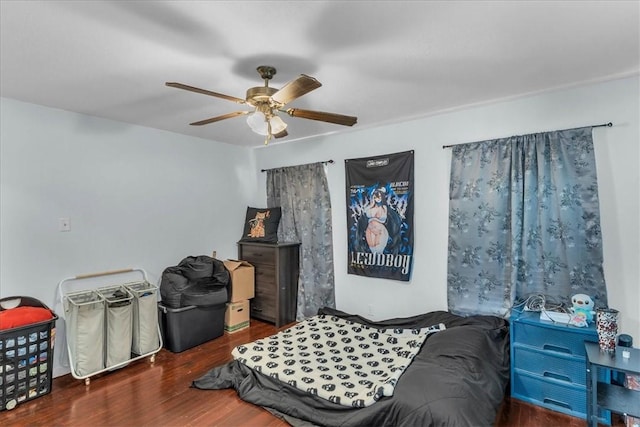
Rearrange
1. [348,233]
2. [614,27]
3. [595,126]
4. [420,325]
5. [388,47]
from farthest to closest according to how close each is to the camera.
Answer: [348,233] < [420,325] < [595,126] < [388,47] < [614,27]

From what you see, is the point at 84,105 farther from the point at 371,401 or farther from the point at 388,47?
the point at 371,401

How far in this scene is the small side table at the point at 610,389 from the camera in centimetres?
187

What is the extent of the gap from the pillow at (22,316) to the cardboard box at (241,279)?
1672mm

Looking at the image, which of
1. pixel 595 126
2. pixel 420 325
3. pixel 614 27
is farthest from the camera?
pixel 420 325

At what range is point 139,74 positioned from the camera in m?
2.21

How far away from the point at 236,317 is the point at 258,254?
797 millimetres

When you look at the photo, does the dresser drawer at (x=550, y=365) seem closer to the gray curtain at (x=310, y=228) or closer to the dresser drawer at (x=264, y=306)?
the gray curtain at (x=310, y=228)

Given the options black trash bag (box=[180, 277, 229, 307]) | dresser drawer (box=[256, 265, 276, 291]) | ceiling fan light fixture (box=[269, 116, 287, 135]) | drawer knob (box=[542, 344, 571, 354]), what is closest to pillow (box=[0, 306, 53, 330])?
black trash bag (box=[180, 277, 229, 307])

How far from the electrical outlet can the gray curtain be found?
2205 millimetres

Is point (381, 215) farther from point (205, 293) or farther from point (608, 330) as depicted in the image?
point (205, 293)

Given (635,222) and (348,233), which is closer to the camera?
(635,222)

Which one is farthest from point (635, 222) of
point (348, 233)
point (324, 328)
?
point (324, 328)

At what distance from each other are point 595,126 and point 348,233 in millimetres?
2298

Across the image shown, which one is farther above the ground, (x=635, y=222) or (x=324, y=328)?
(x=635, y=222)
